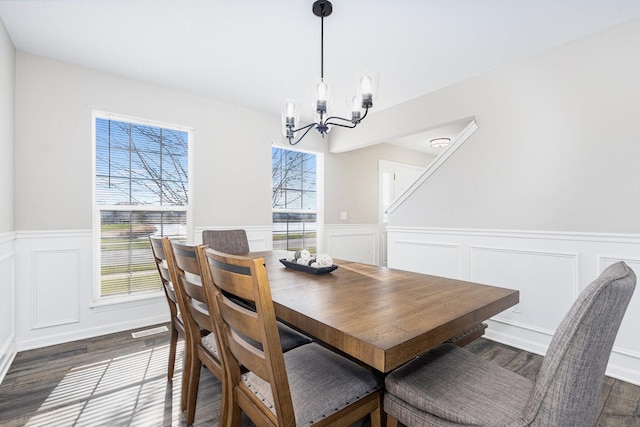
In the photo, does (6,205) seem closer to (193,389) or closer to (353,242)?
(193,389)

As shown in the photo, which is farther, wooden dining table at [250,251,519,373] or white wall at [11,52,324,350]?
white wall at [11,52,324,350]

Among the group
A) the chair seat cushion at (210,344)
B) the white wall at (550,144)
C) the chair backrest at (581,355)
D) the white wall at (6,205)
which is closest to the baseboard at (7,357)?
the white wall at (6,205)

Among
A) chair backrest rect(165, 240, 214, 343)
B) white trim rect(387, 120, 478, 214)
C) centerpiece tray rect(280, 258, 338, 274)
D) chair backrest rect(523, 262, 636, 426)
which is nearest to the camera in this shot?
chair backrest rect(523, 262, 636, 426)

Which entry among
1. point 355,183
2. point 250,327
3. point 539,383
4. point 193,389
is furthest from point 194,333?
point 355,183

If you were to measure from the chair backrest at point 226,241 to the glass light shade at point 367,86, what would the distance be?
1.74m

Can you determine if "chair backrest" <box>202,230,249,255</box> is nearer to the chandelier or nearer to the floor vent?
the floor vent

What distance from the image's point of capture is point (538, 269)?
97.7 inches

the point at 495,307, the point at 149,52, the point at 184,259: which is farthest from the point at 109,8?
the point at 495,307

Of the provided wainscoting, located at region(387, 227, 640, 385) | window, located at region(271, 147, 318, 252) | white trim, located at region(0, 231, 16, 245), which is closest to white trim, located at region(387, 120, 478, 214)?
wainscoting, located at region(387, 227, 640, 385)

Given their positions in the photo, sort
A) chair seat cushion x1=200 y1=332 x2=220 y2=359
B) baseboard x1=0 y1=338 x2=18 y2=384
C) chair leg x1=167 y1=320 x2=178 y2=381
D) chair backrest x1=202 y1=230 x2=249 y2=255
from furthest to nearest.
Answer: chair backrest x1=202 y1=230 x2=249 y2=255, baseboard x1=0 y1=338 x2=18 y2=384, chair leg x1=167 y1=320 x2=178 y2=381, chair seat cushion x1=200 y1=332 x2=220 y2=359

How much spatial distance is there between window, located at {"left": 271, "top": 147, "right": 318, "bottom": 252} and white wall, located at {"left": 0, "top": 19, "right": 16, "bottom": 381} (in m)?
2.50

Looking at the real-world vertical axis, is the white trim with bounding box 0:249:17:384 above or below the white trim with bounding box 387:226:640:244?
below

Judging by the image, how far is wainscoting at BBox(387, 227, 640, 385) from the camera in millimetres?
2082

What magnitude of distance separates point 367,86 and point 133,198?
8.47ft
